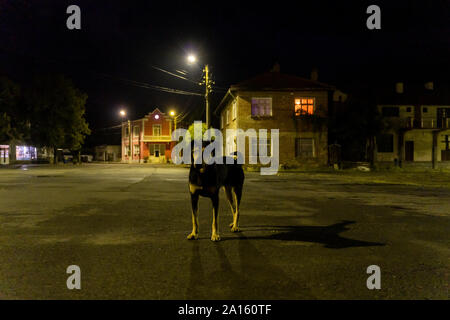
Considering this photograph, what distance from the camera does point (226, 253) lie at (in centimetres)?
525

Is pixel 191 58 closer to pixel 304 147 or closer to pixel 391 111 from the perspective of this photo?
pixel 304 147

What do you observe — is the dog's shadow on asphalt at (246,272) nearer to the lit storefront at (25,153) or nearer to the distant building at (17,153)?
the distant building at (17,153)

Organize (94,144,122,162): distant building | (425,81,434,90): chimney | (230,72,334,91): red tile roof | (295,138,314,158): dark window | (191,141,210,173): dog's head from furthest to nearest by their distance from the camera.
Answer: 1. (94,144,122,162): distant building
2. (425,81,434,90): chimney
3. (295,138,314,158): dark window
4. (230,72,334,91): red tile roof
5. (191,141,210,173): dog's head

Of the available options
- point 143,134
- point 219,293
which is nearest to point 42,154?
point 143,134

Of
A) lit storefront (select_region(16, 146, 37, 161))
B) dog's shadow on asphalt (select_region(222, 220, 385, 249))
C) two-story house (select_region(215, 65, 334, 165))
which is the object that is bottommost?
dog's shadow on asphalt (select_region(222, 220, 385, 249))

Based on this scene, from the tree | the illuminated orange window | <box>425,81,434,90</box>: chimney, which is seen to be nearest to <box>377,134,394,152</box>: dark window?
<box>425,81,434,90</box>: chimney

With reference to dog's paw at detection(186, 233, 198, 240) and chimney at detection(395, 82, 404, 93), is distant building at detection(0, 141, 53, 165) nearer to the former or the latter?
chimney at detection(395, 82, 404, 93)

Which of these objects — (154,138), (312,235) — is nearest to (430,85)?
(154,138)

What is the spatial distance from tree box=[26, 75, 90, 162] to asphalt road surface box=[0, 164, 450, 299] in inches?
1903

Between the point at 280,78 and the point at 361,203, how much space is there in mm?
25509

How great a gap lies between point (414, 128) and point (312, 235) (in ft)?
126

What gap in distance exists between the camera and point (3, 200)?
1165 centimetres

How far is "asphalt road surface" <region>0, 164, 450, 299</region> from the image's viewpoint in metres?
3.79

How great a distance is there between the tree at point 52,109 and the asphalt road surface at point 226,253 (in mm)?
48346
